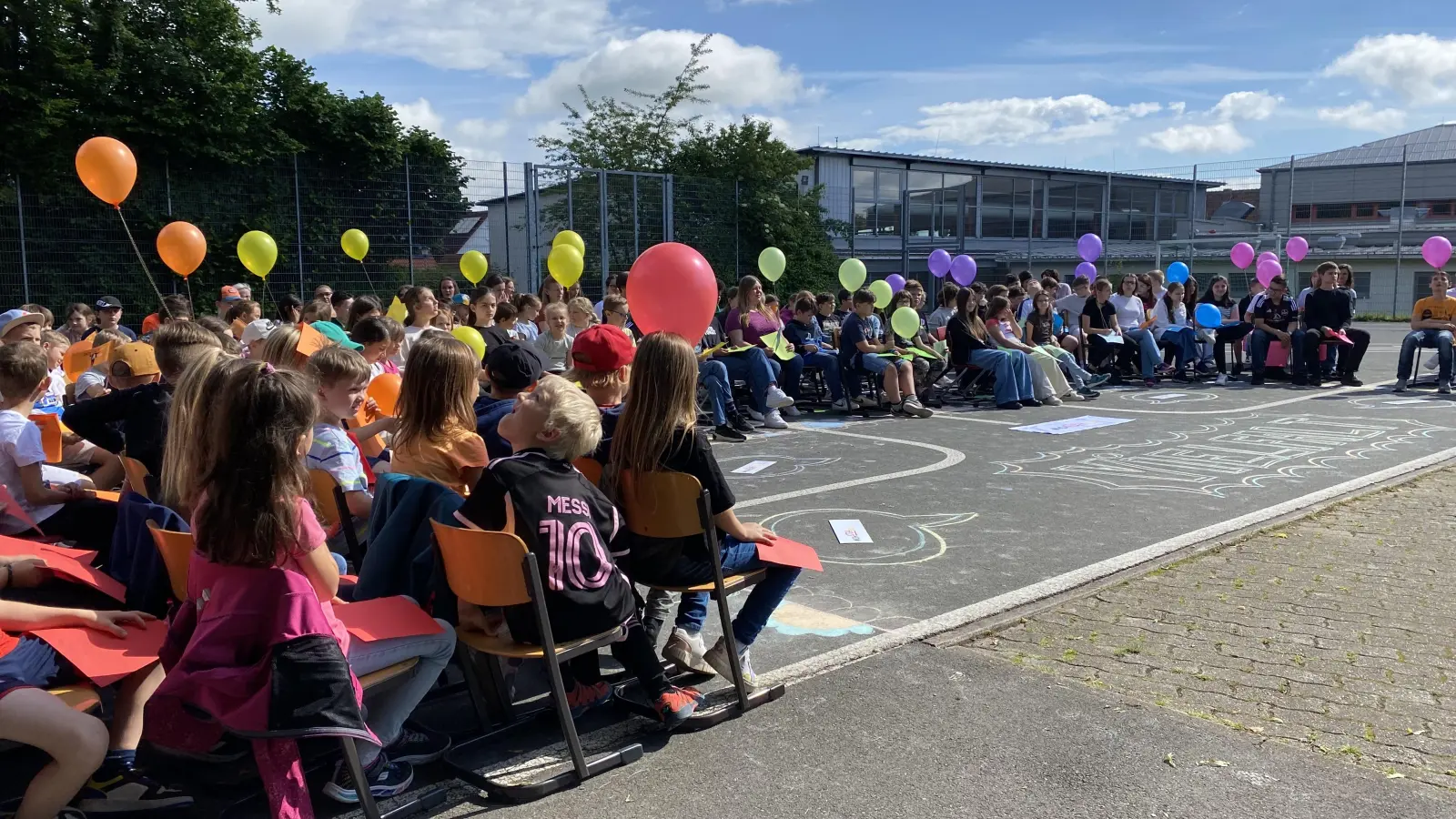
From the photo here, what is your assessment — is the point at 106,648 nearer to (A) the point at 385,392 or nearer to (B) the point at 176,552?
(B) the point at 176,552

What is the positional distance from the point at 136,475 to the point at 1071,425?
901 centimetres

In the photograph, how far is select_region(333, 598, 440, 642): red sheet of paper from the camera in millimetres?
3209

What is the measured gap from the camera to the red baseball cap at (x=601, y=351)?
4.42 meters

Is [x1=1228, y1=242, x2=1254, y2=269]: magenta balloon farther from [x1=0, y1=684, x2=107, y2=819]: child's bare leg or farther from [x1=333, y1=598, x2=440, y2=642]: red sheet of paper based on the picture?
[x1=0, y1=684, x2=107, y2=819]: child's bare leg

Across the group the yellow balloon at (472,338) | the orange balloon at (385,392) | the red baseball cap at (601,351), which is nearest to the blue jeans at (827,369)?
the yellow balloon at (472,338)

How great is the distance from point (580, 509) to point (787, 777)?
3.57 ft

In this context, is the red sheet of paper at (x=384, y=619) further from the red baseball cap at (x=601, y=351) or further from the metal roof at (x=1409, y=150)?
the metal roof at (x=1409, y=150)

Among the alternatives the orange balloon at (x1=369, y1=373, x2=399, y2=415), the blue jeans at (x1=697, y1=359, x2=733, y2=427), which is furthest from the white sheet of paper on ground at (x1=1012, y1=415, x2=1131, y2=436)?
the orange balloon at (x1=369, y1=373, x2=399, y2=415)

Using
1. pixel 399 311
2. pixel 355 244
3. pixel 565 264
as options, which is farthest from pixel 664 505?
pixel 355 244

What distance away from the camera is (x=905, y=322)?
42.0 feet

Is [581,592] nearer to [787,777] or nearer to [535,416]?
[535,416]

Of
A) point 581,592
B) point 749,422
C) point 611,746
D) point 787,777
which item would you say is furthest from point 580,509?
point 749,422

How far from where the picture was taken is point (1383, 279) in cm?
2802

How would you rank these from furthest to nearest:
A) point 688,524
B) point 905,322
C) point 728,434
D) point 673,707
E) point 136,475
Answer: point 905,322
point 728,434
point 136,475
point 688,524
point 673,707
